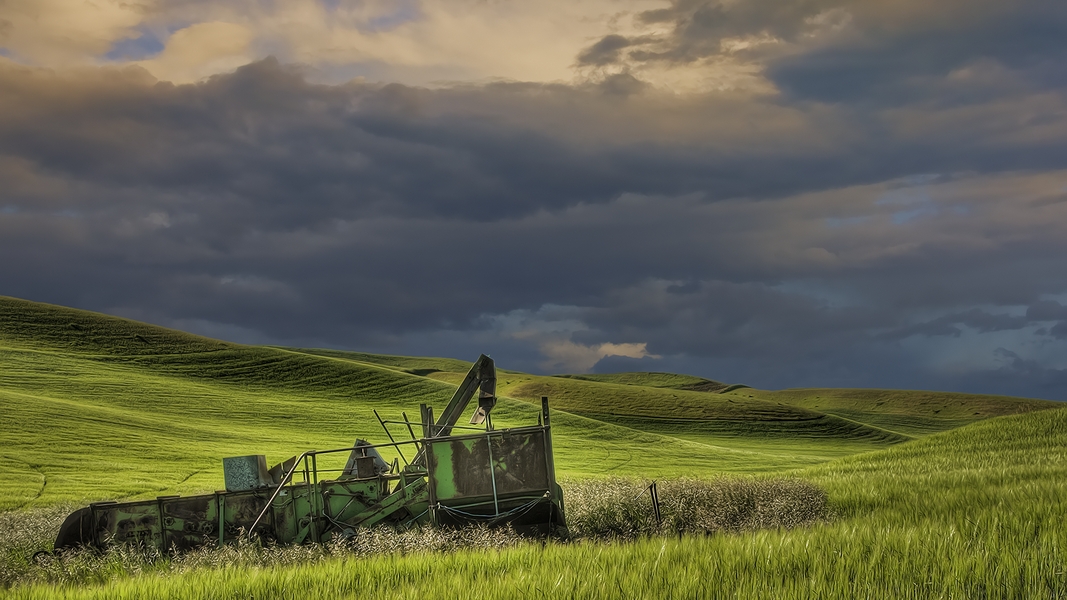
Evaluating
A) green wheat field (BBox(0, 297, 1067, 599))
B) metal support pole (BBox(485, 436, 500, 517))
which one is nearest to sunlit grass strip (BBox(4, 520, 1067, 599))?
green wheat field (BBox(0, 297, 1067, 599))

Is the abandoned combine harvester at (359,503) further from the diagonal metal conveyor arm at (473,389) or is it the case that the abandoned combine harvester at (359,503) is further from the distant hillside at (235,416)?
the distant hillside at (235,416)

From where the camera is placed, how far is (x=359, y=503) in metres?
14.5

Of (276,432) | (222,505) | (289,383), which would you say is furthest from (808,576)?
(289,383)

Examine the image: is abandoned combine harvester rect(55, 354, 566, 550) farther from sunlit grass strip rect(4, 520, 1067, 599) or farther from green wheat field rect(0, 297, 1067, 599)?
sunlit grass strip rect(4, 520, 1067, 599)

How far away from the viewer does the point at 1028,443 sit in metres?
32.7

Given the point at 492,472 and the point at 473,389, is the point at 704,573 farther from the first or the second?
the point at 473,389

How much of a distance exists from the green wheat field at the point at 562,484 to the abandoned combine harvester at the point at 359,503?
886 millimetres

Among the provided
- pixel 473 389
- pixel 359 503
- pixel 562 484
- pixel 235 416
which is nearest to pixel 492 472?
pixel 473 389

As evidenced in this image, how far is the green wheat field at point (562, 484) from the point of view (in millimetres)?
7820

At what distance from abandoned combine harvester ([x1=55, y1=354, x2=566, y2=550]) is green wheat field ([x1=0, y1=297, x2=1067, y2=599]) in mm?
886

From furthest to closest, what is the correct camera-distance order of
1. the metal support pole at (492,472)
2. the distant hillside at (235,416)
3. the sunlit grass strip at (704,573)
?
1. the distant hillside at (235,416)
2. the metal support pole at (492,472)
3. the sunlit grass strip at (704,573)

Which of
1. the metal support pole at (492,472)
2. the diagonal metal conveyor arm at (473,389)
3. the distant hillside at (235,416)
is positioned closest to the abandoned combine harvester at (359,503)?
the metal support pole at (492,472)

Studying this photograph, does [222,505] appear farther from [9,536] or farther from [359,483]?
[9,536]

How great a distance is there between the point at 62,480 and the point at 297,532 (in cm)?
2353
